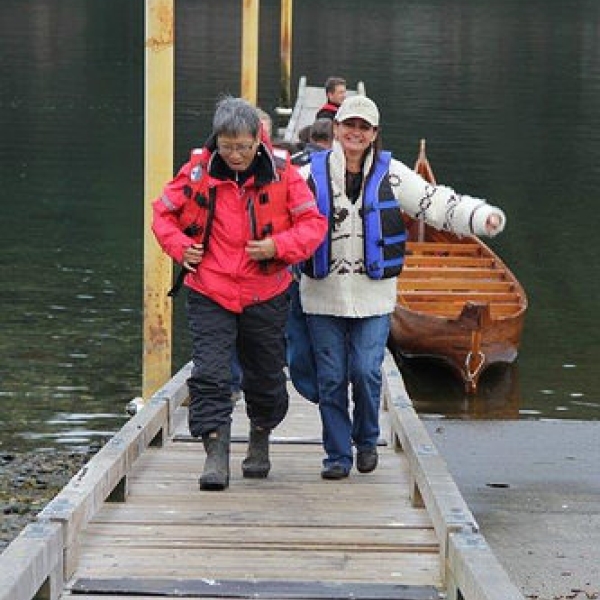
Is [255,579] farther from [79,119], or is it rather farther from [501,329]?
[79,119]

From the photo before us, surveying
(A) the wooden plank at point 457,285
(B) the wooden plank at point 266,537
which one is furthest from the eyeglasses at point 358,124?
(A) the wooden plank at point 457,285

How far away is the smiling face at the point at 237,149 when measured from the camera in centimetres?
743

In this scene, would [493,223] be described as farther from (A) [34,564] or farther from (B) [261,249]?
(A) [34,564]

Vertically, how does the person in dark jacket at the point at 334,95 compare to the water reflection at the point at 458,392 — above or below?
above

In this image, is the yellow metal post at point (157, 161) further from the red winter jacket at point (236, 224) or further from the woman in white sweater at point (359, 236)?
the red winter jacket at point (236, 224)

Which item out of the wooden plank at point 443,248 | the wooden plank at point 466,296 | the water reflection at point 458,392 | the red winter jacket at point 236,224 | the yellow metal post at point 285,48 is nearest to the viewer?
the red winter jacket at point 236,224

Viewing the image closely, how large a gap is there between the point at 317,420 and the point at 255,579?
14.9ft

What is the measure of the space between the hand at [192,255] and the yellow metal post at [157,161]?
12.5 feet

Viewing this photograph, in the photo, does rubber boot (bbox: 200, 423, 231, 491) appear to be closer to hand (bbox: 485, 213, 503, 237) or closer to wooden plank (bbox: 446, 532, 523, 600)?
hand (bbox: 485, 213, 503, 237)

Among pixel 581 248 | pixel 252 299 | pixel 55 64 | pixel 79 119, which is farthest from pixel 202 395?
pixel 55 64

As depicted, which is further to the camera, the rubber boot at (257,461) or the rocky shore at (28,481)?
the rocky shore at (28,481)

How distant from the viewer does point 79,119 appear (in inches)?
1618

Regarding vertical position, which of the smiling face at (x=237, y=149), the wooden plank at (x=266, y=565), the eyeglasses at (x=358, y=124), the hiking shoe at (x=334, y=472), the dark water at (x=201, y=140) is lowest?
the dark water at (x=201, y=140)

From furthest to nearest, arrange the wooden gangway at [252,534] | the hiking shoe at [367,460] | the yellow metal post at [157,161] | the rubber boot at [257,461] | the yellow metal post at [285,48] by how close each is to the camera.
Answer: the yellow metal post at [285,48]
the yellow metal post at [157,161]
the hiking shoe at [367,460]
the rubber boot at [257,461]
the wooden gangway at [252,534]
